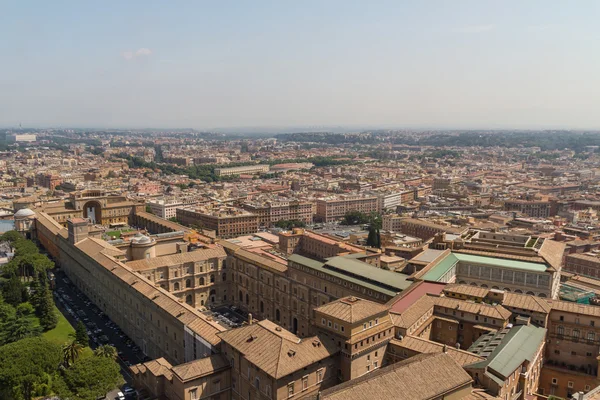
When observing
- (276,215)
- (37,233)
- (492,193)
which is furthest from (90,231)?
(492,193)

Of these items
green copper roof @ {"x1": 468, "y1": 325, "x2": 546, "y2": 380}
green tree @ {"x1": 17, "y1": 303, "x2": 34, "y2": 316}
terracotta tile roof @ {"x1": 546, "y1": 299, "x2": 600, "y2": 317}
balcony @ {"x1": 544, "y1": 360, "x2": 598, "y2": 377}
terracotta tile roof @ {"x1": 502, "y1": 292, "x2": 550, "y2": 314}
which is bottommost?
green tree @ {"x1": 17, "y1": 303, "x2": 34, "y2": 316}

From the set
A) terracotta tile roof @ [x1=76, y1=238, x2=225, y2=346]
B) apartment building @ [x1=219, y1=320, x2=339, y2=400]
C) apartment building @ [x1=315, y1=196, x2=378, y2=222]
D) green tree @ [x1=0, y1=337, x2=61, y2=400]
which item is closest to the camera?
apartment building @ [x1=219, y1=320, x2=339, y2=400]

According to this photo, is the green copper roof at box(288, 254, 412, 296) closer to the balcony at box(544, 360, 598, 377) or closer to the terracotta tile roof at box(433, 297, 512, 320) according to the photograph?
the terracotta tile roof at box(433, 297, 512, 320)

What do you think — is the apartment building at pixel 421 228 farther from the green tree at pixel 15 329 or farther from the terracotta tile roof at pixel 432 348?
the green tree at pixel 15 329

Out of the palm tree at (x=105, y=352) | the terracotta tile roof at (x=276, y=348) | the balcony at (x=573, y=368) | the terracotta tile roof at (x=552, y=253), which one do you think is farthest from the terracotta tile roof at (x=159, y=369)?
the terracotta tile roof at (x=552, y=253)

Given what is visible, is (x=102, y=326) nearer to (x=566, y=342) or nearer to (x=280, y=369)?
(x=280, y=369)

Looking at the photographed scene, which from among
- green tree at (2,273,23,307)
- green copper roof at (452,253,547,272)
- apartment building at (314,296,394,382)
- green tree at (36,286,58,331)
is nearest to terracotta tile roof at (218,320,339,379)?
apartment building at (314,296,394,382)
